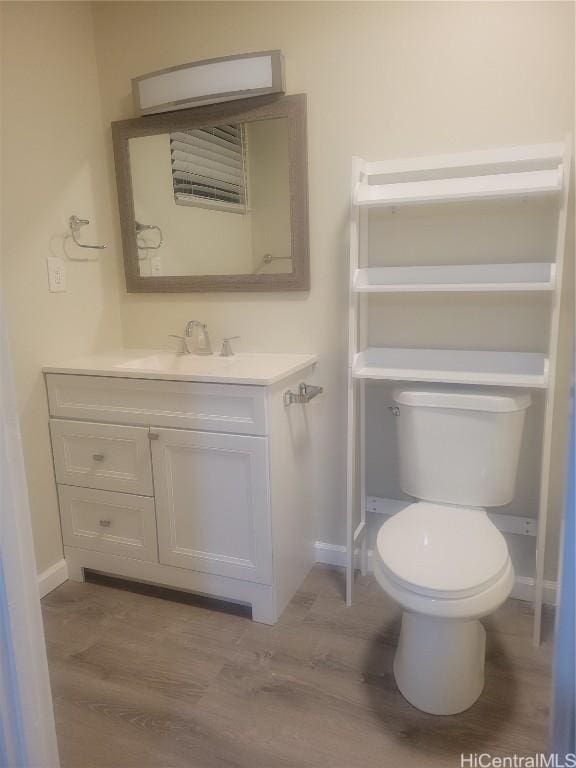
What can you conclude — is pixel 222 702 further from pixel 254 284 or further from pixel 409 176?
pixel 409 176

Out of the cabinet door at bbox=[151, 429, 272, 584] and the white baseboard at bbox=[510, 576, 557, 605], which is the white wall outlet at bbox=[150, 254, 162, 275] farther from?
the white baseboard at bbox=[510, 576, 557, 605]

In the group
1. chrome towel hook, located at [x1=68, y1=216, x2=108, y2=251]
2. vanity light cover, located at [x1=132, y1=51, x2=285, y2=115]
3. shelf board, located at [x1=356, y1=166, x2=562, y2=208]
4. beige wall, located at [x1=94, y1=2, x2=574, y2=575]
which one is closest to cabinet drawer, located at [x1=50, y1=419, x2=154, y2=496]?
beige wall, located at [x1=94, y1=2, x2=574, y2=575]

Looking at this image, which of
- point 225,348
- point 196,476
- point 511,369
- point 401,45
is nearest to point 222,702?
point 196,476

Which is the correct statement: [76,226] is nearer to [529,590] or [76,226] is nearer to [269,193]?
[269,193]

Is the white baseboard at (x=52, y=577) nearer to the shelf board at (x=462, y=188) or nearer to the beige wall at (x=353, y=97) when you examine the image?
the beige wall at (x=353, y=97)

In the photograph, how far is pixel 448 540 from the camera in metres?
1.52

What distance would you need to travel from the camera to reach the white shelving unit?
1580 mm

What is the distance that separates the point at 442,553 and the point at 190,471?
2.94 ft

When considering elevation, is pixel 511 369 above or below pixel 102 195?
below

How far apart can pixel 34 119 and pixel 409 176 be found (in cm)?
138

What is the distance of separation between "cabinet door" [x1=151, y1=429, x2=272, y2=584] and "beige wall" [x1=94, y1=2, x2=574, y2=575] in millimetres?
476

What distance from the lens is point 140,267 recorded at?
90.4 inches

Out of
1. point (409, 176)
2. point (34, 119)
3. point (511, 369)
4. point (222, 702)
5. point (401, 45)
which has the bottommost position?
point (222, 702)

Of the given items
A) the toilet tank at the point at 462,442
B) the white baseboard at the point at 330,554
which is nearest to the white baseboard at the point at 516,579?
the white baseboard at the point at 330,554
